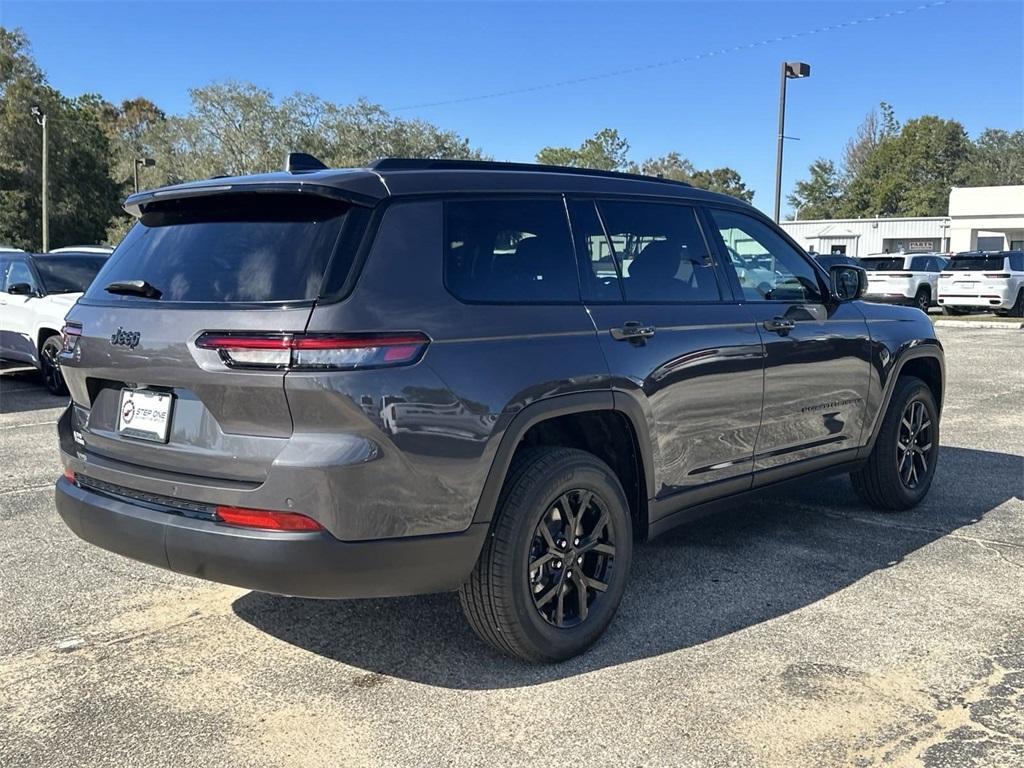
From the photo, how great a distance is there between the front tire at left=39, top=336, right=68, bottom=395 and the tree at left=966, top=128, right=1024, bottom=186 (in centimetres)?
8667

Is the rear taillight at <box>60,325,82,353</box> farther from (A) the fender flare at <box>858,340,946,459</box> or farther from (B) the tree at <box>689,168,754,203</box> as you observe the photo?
(B) the tree at <box>689,168,754,203</box>

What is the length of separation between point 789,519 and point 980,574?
115 centimetres

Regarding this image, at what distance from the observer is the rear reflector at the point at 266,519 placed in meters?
2.93

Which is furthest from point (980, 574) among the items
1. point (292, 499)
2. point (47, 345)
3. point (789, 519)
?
point (47, 345)

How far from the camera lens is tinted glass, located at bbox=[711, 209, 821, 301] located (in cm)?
456

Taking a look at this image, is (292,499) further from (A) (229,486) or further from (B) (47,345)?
(B) (47,345)

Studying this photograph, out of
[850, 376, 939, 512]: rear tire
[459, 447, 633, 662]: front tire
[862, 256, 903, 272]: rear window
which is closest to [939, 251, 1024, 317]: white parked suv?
[862, 256, 903, 272]: rear window

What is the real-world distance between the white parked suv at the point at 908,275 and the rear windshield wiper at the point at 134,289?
23753mm

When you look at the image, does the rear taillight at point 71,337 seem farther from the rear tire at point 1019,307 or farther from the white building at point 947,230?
the white building at point 947,230

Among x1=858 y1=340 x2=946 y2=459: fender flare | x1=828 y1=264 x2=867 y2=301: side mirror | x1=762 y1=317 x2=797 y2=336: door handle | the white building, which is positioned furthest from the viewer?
the white building

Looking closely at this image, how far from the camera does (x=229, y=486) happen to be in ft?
9.86

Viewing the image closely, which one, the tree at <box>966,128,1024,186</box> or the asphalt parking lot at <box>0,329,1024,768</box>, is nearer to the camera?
the asphalt parking lot at <box>0,329,1024,768</box>

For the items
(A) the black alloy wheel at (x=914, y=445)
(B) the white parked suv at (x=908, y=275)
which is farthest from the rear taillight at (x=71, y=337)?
(B) the white parked suv at (x=908, y=275)

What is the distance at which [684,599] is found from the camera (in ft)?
13.8
